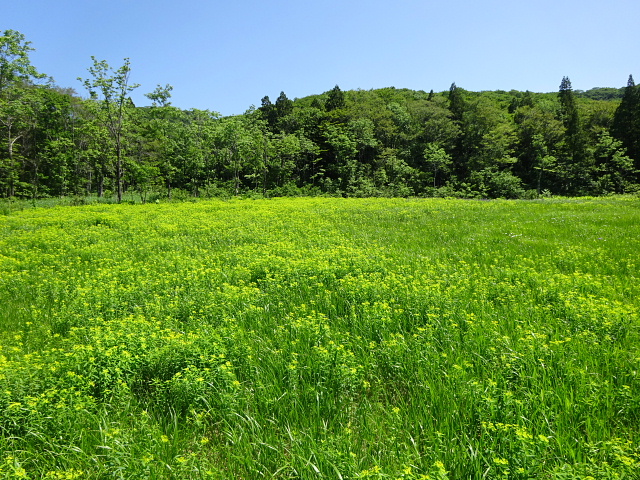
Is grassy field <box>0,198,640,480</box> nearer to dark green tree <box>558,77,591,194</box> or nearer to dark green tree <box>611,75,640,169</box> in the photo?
dark green tree <box>558,77,591,194</box>

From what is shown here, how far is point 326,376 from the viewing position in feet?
12.1

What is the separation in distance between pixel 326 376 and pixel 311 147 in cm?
5700

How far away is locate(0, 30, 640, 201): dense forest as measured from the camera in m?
38.2

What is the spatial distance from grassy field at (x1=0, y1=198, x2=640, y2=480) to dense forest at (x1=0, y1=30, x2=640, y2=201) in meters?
33.8

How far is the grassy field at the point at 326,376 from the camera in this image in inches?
104

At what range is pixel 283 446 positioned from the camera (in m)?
2.88

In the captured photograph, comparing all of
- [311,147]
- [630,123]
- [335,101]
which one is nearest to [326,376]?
[311,147]

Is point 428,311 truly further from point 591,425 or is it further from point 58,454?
point 58,454

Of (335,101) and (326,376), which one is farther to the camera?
(335,101)

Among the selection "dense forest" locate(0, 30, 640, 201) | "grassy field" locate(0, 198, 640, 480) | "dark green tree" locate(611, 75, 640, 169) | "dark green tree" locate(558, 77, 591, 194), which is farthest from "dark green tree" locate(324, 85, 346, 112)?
"grassy field" locate(0, 198, 640, 480)

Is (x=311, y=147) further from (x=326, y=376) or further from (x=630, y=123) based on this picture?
(x=326, y=376)

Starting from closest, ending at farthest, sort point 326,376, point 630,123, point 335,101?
point 326,376 → point 630,123 → point 335,101

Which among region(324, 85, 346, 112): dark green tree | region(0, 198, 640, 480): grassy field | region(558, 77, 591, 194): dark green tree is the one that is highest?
region(324, 85, 346, 112): dark green tree

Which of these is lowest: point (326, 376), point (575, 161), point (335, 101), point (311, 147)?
point (326, 376)
